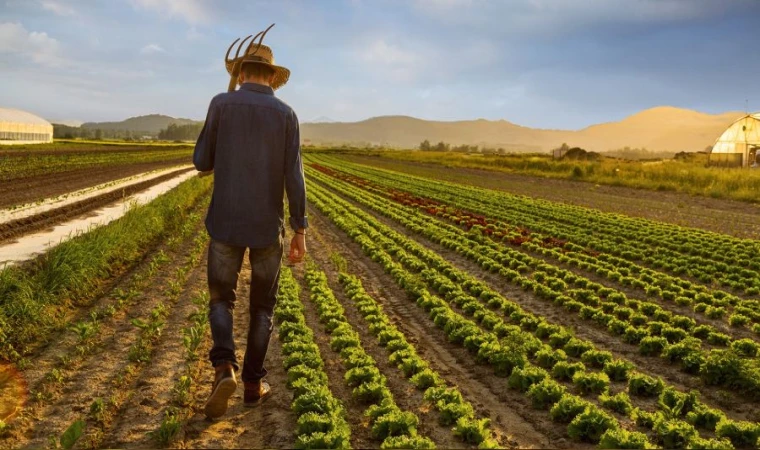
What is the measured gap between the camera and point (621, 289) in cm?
1130

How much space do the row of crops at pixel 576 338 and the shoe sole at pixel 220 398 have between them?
77 cm

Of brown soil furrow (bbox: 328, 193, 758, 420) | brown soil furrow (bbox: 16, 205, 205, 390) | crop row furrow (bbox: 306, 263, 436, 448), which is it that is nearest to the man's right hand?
crop row furrow (bbox: 306, 263, 436, 448)

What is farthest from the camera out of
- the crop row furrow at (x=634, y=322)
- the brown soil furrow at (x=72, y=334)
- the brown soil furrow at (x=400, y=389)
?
the crop row furrow at (x=634, y=322)

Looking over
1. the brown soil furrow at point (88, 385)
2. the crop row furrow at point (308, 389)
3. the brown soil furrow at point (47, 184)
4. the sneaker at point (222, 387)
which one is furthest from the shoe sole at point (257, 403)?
the brown soil furrow at point (47, 184)

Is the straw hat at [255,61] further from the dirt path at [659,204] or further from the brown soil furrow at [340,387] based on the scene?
the dirt path at [659,204]

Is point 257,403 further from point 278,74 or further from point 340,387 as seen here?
point 278,74

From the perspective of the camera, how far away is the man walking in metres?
4.57

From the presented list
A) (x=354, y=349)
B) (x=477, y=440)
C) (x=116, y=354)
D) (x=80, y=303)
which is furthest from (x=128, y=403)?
(x=80, y=303)

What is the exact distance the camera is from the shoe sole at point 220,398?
4.57 meters

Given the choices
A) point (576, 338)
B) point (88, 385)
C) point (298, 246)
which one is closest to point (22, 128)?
point (88, 385)

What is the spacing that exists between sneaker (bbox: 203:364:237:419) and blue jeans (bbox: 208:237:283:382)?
2.8 inches

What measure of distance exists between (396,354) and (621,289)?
629 cm

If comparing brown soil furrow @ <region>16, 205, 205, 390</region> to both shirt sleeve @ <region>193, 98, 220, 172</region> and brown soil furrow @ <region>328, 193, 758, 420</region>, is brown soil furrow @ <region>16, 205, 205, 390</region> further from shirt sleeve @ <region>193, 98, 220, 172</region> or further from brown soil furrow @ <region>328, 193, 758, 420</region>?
brown soil furrow @ <region>328, 193, 758, 420</region>

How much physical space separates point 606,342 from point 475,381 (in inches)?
103
